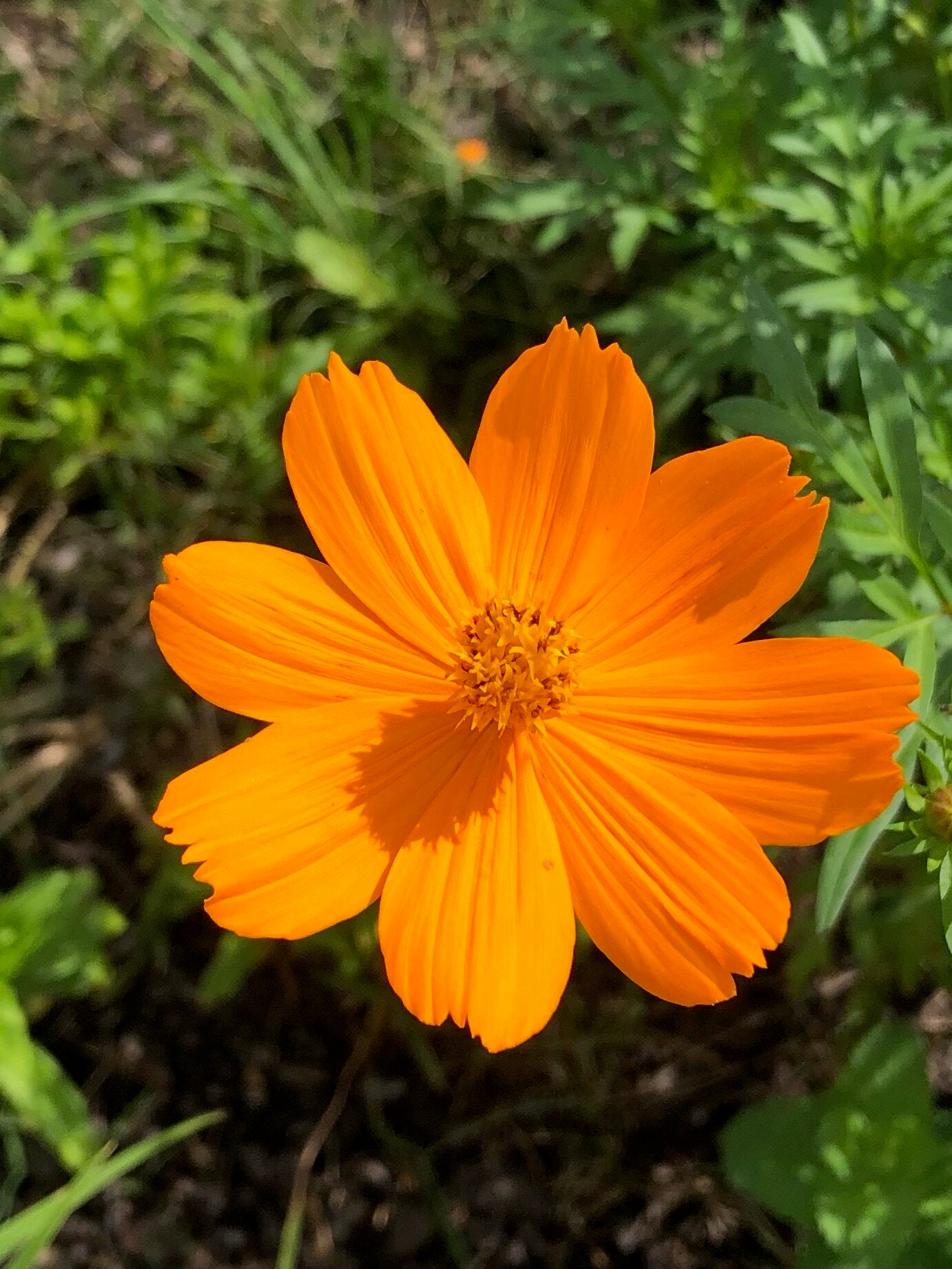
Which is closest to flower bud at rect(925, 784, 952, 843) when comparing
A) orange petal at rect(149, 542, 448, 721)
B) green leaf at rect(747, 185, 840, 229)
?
orange petal at rect(149, 542, 448, 721)

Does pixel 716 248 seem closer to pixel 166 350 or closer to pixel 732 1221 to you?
pixel 166 350

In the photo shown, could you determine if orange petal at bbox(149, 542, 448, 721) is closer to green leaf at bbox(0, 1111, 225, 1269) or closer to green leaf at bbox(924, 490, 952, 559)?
green leaf at bbox(924, 490, 952, 559)

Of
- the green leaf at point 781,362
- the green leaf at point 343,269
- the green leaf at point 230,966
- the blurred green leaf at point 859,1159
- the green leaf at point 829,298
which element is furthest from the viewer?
the green leaf at point 343,269

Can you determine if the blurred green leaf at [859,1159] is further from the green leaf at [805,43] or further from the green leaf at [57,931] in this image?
the green leaf at [805,43]

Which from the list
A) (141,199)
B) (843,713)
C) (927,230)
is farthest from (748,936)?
(141,199)

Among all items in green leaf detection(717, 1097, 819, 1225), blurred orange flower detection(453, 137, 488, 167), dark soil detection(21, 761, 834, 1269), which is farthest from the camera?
blurred orange flower detection(453, 137, 488, 167)

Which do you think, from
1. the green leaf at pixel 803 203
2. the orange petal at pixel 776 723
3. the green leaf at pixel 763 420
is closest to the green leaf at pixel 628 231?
the green leaf at pixel 803 203

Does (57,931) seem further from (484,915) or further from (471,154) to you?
(471,154)

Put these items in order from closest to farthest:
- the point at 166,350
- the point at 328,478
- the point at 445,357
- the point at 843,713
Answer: the point at 843,713 → the point at 328,478 → the point at 166,350 → the point at 445,357
